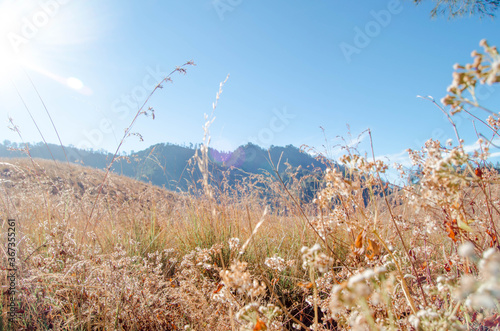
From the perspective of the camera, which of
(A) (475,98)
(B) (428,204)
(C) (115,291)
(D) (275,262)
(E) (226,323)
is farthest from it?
(C) (115,291)

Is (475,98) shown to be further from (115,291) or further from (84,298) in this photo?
(84,298)

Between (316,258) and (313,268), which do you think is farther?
(313,268)

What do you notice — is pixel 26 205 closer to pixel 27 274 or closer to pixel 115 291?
pixel 27 274

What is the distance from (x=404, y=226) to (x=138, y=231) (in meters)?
3.00

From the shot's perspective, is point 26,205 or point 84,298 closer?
point 84,298

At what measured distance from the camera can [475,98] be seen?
56 centimetres

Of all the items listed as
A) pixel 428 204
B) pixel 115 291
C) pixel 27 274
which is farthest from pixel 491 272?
pixel 27 274

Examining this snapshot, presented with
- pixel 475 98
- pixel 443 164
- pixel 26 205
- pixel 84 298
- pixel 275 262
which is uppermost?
pixel 475 98

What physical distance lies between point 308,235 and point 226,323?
1792mm

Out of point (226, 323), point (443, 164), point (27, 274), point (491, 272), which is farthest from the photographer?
point (27, 274)

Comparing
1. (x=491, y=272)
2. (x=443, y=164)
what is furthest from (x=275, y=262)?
(x=491, y=272)

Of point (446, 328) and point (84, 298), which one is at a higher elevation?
point (446, 328)

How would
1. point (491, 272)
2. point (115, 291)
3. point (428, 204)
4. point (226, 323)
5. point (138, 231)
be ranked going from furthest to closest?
point (138, 231)
point (115, 291)
point (226, 323)
point (428, 204)
point (491, 272)

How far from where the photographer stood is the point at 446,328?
70cm
